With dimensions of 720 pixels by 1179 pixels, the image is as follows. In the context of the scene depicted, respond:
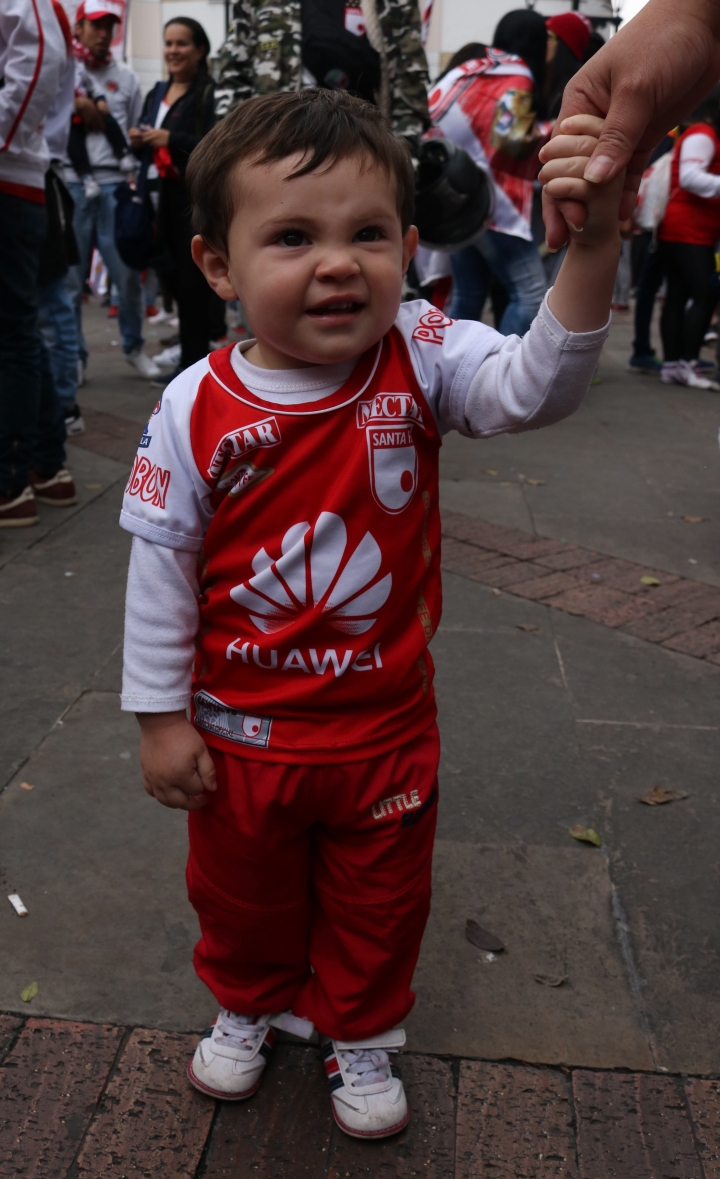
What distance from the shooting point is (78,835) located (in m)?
2.54

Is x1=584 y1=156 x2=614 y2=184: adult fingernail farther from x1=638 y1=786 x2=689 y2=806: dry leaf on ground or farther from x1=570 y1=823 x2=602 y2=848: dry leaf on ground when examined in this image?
x1=638 y1=786 x2=689 y2=806: dry leaf on ground

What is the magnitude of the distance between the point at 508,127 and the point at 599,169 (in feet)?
16.1

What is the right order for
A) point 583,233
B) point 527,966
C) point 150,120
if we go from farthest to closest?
1. point 150,120
2. point 527,966
3. point 583,233

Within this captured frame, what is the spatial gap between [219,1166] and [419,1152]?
32cm

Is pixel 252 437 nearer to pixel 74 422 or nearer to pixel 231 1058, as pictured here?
pixel 231 1058

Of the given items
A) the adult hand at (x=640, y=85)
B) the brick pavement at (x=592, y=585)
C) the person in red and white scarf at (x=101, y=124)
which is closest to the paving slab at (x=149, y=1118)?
the adult hand at (x=640, y=85)

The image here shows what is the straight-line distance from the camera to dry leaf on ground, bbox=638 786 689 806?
2.71 metres

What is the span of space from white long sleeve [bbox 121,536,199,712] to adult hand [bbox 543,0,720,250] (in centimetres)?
72

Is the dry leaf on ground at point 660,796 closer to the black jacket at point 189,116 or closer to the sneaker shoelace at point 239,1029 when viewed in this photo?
the sneaker shoelace at point 239,1029

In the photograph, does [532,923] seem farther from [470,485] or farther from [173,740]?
[470,485]

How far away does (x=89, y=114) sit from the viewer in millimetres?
7043

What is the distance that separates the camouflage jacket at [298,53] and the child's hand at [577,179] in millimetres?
3617

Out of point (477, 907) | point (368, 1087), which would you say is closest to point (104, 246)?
point (477, 907)

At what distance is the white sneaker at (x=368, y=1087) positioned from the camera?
182cm
